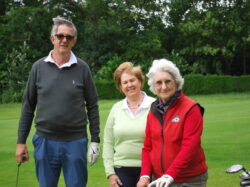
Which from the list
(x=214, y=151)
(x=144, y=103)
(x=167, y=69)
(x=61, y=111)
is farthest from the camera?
(x=214, y=151)

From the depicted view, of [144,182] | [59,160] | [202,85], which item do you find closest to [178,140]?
[144,182]

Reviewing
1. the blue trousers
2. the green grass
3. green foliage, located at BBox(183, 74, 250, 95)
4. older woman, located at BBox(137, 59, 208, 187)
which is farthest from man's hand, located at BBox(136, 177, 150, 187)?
green foliage, located at BBox(183, 74, 250, 95)

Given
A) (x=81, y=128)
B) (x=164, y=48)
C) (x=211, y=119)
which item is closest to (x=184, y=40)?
(x=164, y=48)

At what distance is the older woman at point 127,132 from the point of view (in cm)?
405

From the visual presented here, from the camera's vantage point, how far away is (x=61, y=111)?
4.27m

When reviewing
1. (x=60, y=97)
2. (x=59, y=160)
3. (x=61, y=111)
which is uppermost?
(x=60, y=97)

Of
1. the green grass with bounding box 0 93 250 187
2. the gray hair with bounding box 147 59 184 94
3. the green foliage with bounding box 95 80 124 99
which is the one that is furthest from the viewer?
Answer: the green foliage with bounding box 95 80 124 99

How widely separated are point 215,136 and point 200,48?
29.1 metres

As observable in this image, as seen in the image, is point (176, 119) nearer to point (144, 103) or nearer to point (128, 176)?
point (144, 103)

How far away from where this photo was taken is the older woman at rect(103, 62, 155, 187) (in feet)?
13.3

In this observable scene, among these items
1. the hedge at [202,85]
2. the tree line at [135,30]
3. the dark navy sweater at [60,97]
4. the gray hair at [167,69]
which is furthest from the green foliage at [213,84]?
the gray hair at [167,69]

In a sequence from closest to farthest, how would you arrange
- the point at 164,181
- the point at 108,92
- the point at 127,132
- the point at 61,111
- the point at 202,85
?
the point at 164,181, the point at 127,132, the point at 61,111, the point at 108,92, the point at 202,85

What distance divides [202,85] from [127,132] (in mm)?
29054

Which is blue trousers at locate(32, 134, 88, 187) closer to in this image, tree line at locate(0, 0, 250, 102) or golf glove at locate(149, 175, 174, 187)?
golf glove at locate(149, 175, 174, 187)
